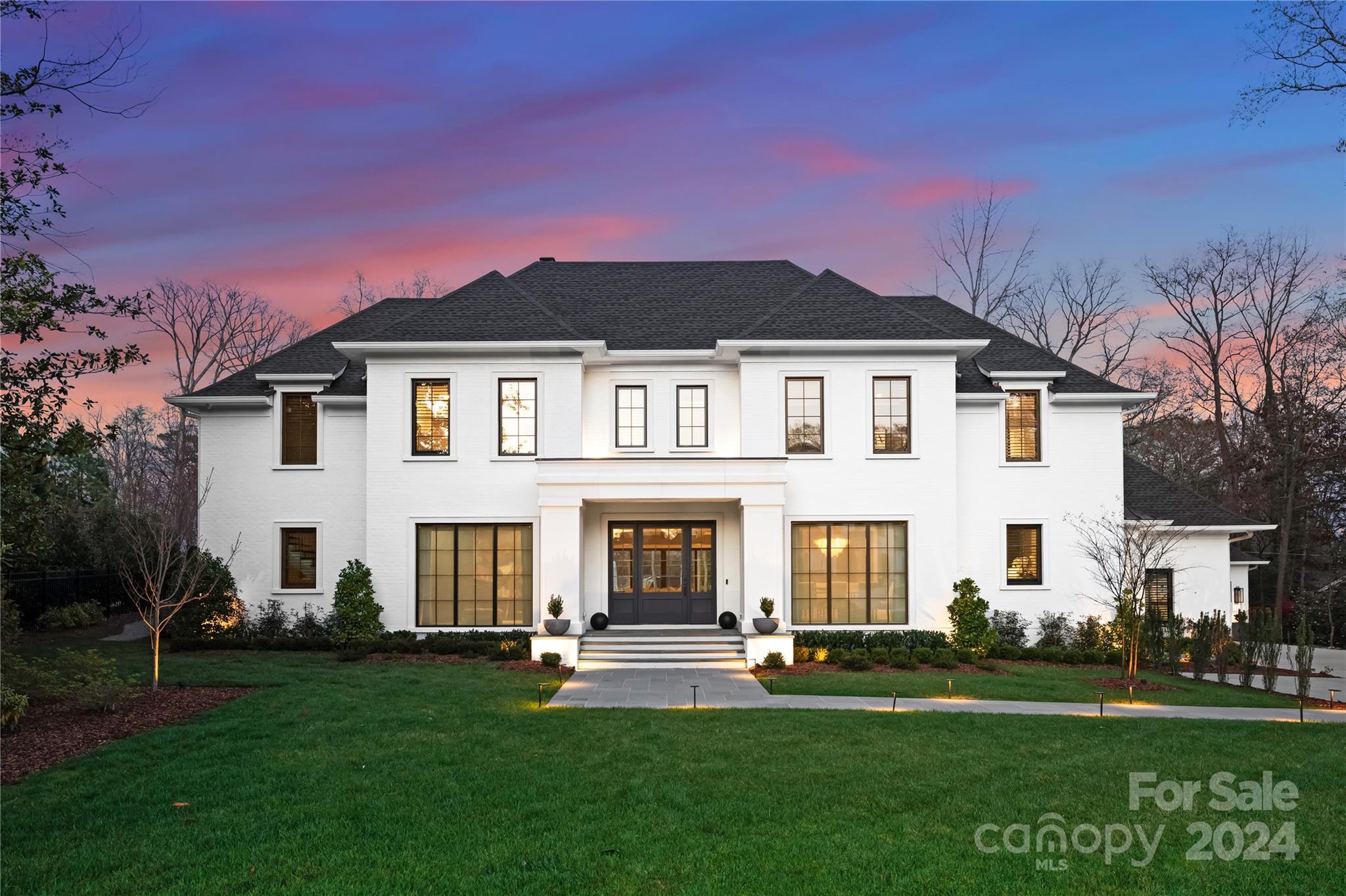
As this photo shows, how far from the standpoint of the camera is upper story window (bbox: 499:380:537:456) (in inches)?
758

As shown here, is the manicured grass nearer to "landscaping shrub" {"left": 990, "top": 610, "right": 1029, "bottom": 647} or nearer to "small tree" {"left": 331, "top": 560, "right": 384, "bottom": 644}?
"landscaping shrub" {"left": 990, "top": 610, "right": 1029, "bottom": 647}

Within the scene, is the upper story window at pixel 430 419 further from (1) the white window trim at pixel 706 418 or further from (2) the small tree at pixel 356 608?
(1) the white window trim at pixel 706 418

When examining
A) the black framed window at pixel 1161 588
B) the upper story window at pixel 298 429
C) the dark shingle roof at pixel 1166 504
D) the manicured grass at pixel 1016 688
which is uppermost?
the upper story window at pixel 298 429

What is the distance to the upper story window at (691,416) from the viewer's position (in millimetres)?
19969

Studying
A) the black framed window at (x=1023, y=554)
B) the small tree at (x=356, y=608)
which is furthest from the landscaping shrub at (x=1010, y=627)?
the small tree at (x=356, y=608)

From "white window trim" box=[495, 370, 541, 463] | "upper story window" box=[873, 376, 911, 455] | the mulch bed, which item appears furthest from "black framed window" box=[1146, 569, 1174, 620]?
the mulch bed

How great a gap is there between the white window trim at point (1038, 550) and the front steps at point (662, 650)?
6.71 m

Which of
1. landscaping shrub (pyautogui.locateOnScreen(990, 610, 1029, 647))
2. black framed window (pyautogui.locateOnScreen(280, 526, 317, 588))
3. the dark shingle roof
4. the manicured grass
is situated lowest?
the manicured grass

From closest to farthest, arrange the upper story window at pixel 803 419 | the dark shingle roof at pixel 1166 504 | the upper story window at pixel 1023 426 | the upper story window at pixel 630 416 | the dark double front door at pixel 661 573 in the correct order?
the upper story window at pixel 803 419, the dark double front door at pixel 661 573, the upper story window at pixel 630 416, the upper story window at pixel 1023 426, the dark shingle roof at pixel 1166 504

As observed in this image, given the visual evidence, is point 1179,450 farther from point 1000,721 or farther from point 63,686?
point 63,686

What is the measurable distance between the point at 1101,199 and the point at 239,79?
2090 cm

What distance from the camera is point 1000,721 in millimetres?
11469

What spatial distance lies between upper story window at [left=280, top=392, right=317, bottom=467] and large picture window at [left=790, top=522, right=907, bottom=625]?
459 inches

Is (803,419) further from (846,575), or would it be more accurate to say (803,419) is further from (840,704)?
(840,704)
